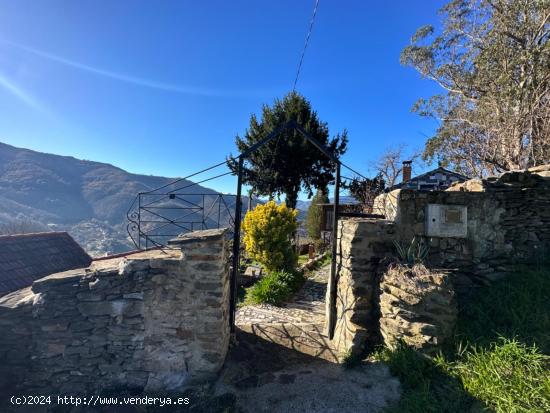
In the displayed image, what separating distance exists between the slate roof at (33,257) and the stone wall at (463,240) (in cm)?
647

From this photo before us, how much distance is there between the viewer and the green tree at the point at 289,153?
15.8 metres

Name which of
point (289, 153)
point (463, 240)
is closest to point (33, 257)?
point (463, 240)

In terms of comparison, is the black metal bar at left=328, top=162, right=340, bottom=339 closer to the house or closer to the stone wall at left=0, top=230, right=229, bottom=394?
the stone wall at left=0, top=230, right=229, bottom=394

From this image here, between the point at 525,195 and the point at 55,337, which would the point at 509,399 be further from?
the point at 55,337

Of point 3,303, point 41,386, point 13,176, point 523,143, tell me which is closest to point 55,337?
point 41,386

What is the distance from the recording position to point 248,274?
31.8ft

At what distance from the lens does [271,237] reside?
31.0ft

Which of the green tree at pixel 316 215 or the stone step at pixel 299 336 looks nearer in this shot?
the stone step at pixel 299 336

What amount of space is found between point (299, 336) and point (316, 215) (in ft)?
46.1

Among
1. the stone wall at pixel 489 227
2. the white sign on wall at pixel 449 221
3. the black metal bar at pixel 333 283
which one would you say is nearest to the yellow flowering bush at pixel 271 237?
the black metal bar at pixel 333 283

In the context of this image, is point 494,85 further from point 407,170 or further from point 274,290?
point 274,290

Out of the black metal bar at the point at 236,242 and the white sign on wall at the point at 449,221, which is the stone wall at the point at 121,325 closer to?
the black metal bar at the point at 236,242

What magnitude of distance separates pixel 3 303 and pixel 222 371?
11.7 ft

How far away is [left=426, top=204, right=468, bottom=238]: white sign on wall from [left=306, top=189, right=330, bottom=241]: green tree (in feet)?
43.0
